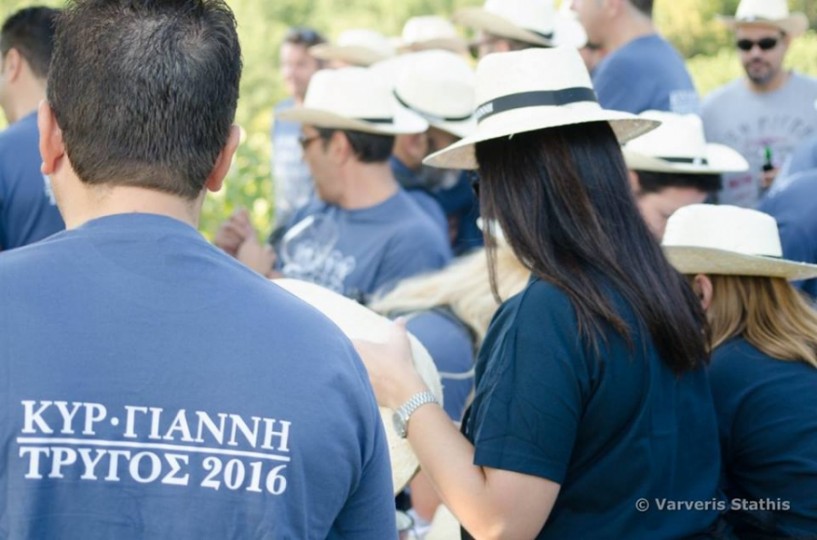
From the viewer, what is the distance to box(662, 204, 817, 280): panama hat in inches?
131

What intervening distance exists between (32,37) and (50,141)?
357 cm

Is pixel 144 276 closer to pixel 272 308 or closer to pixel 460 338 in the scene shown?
pixel 272 308

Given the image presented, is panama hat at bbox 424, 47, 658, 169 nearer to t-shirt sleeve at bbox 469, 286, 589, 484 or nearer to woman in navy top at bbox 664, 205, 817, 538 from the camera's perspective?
t-shirt sleeve at bbox 469, 286, 589, 484

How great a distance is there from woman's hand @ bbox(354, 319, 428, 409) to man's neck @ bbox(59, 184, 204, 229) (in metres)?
0.95

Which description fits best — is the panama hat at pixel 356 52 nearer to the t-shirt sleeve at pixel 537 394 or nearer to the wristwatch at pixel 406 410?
the wristwatch at pixel 406 410

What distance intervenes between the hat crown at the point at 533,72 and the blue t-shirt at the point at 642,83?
295cm

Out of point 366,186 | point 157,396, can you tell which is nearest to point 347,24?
point 366,186

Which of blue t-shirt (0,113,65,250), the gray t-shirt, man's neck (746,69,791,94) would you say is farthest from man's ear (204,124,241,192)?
man's neck (746,69,791,94)

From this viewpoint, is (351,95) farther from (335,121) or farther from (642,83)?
(642,83)

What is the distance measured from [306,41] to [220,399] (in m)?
7.85

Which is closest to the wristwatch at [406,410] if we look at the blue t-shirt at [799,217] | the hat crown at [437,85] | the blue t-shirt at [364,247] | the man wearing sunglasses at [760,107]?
the blue t-shirt at [364,247]

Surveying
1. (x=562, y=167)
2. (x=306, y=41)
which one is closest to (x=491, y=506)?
(x=562, y=167)

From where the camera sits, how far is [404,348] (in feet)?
9.30

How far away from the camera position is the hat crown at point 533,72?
9.33ft
